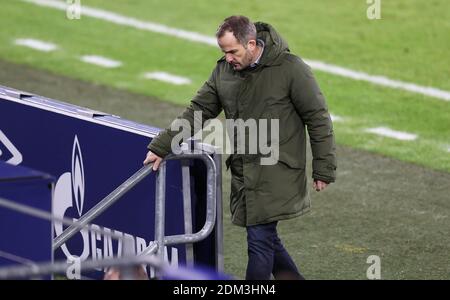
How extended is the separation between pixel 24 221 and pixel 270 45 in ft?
5.95

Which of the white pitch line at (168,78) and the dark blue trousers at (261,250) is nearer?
the dark blue trousers at (261,250)

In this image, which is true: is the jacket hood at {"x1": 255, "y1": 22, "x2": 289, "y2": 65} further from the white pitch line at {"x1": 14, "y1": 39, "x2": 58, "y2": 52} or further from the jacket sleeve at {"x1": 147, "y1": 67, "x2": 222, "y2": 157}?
the white pitch line at {"x1": 14, "y1": 39, "x2": 58, "y2": 52}

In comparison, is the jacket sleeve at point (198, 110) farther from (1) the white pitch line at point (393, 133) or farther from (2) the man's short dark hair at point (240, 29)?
(1) the white pitch line at point (393, 133)

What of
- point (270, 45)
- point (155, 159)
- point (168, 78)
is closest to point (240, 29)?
point (270, 45)

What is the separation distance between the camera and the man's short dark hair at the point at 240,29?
24.1 feet

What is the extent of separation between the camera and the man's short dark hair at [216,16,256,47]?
7.34m

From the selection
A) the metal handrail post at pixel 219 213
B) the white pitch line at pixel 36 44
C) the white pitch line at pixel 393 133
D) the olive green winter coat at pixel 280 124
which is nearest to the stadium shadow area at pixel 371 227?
the white pitch line at pixel 393 133

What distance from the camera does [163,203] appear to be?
7707 millimetres

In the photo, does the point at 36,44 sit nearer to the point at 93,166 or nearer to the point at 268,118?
the point at 93,166

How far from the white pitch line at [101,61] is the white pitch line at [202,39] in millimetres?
1362

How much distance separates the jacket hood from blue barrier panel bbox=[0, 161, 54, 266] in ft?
5.04

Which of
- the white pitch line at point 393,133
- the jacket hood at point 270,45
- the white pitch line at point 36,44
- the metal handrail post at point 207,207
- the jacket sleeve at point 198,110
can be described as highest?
the white pitch line at point 36,44
